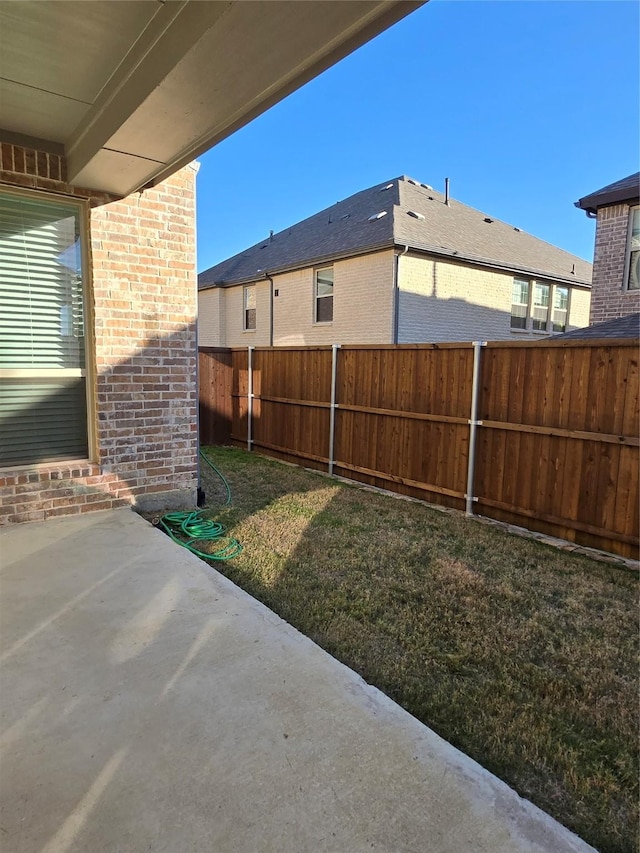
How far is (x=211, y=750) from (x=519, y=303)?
1454cm

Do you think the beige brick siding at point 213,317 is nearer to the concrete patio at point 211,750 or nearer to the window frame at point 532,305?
the window frame at point 532,305

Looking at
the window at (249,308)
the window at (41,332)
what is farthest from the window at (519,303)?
the window at (41,332)

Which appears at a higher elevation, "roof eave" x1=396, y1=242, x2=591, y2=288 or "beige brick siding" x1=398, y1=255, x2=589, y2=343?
"roof eave" x1=396, y1=242, x2=591, y2=288

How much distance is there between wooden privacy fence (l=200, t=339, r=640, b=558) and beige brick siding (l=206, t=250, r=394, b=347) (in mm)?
3922

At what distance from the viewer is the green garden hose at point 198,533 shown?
406 centimetres

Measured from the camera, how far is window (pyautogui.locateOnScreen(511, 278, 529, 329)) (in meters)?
14.1

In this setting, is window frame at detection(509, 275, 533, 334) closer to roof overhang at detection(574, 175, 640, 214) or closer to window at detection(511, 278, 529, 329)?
window at detection(511, 278, 529, 329)

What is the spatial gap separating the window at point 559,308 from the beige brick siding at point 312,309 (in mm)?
6470

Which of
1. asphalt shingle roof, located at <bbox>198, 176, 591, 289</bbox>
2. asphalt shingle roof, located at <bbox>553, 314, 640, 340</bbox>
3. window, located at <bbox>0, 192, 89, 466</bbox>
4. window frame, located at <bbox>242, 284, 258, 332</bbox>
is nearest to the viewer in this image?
window, located at <bbox>0, 192, 89, 466</bbox>

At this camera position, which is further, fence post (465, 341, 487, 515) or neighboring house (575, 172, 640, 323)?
Result: neighboring house (575, 172, 640, 323)

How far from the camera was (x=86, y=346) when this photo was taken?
15.1 ft

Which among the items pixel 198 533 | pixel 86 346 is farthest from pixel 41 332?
pixel 198 533

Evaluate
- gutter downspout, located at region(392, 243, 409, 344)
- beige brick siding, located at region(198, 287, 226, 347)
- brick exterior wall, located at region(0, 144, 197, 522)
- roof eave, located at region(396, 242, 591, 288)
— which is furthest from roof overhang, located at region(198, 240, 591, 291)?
brick exterior wall, located at region(0, 144, 197, 522)

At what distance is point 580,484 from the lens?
467 cm
